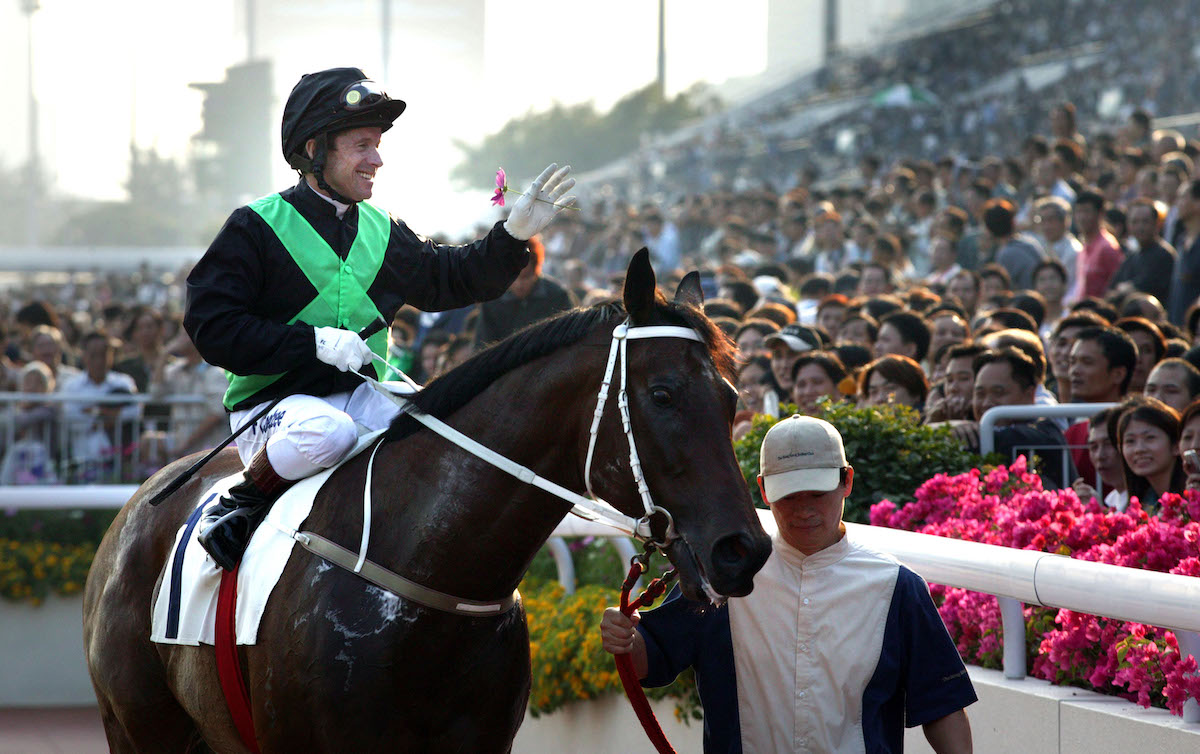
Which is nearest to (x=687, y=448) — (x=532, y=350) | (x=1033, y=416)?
(x=532, y=350)

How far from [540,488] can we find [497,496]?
0.10m

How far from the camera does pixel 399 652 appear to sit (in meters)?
2.89

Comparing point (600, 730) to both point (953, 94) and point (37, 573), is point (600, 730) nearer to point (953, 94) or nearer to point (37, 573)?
A: point (37, 573)

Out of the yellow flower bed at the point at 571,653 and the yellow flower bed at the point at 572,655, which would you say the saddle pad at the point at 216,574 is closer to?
the yellow flower bed at the point at 571,653

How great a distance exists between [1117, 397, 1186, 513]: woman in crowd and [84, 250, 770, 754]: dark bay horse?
2.24 metres

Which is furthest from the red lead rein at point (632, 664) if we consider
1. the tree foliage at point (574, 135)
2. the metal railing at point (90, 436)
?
the tree foliage at point (574, 135)

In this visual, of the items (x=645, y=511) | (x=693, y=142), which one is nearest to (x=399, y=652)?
→ (x=645, y=511)

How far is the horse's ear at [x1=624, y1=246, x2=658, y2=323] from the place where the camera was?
274 centimetres

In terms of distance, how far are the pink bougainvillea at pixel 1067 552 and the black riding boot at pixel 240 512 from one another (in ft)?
6.59

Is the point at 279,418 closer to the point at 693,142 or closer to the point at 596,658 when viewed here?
the point at 596,658

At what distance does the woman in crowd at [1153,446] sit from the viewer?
452 cm

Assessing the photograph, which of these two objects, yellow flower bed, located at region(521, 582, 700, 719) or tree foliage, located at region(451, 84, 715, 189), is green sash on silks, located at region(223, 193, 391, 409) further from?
tree foliage, located at region(451, 84, 715, 189)

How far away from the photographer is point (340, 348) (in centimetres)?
310

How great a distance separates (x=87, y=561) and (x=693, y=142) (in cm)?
1793
